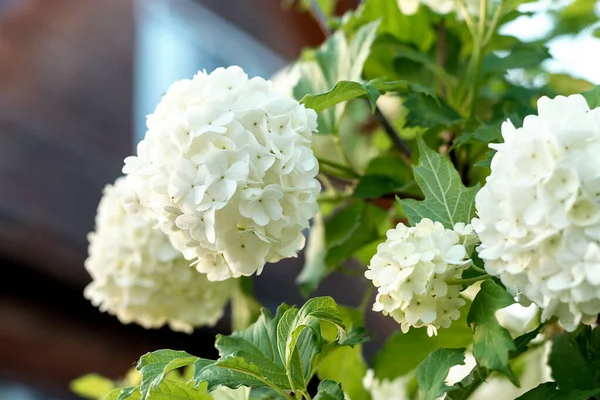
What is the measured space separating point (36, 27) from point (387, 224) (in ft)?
4.83

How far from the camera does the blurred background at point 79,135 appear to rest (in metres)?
1.39

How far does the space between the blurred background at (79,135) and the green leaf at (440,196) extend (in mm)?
1109

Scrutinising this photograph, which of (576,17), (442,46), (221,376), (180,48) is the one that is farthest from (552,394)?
(180,48)

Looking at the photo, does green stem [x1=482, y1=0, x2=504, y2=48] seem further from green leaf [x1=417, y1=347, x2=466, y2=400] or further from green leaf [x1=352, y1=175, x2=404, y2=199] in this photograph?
green leaf [x1=417, y1=347, x2=466, y2=400]

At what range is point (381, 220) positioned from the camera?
579 millimetres

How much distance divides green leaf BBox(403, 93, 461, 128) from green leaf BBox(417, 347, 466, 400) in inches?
6.9

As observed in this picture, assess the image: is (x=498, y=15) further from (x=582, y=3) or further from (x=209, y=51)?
(x=209, y=51)

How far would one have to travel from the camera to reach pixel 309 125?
1.22 feet

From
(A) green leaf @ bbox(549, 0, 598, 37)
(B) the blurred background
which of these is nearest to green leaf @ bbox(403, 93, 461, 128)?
(A) green leaf @ bbox(549, 0, 598, 37)

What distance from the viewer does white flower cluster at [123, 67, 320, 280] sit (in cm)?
34

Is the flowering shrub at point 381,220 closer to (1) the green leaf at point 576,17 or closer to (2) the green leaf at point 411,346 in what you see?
(2) the green leaf at point 411,346

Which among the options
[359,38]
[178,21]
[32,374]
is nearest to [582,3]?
[359,38]

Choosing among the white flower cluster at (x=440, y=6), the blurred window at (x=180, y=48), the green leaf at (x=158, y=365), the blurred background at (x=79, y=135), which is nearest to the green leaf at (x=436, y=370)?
the green leaf at (x=158, y=365)

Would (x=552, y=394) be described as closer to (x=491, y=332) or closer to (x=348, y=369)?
(x=491, y=332)
